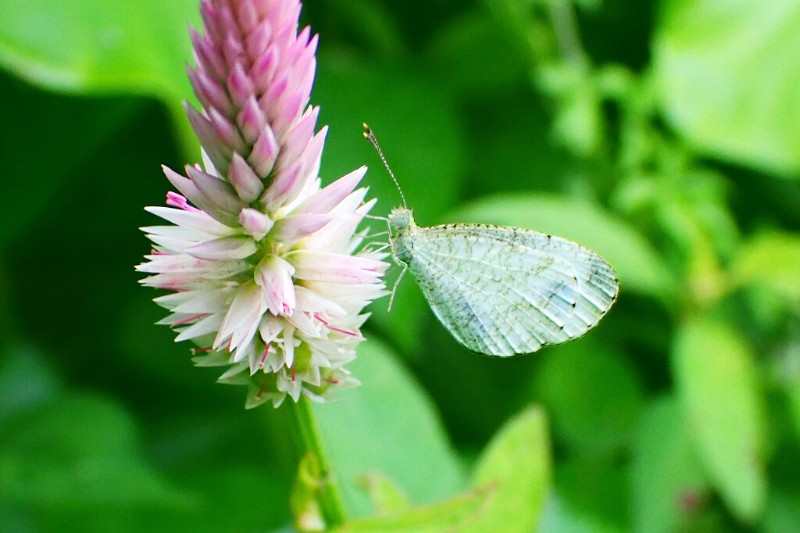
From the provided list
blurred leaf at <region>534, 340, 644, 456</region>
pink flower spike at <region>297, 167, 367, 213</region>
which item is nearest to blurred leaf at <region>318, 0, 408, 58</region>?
blurred leaf at <region>534, 340, 644, 456</region>

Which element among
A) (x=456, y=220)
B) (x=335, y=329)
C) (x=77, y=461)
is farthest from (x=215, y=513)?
(x=335, y=329)

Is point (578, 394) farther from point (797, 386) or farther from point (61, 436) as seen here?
point (61, 436)

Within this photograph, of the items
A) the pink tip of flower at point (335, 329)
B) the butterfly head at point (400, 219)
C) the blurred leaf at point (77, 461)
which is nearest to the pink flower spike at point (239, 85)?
the pink tip of flower at point (335, 329)

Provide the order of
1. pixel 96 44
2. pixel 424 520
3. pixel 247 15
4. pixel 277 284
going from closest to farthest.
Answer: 1. pixel 247 15
2. pixel 277 284
3. pixel 424 520
4. pixel 96 44

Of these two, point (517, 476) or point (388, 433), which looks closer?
point (517, 476)

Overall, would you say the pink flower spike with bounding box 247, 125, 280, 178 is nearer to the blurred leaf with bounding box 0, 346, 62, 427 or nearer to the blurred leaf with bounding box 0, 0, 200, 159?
the blurred leaf with bounding box 0, 0, 200, 159

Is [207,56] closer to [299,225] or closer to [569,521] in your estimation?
[299,225]
